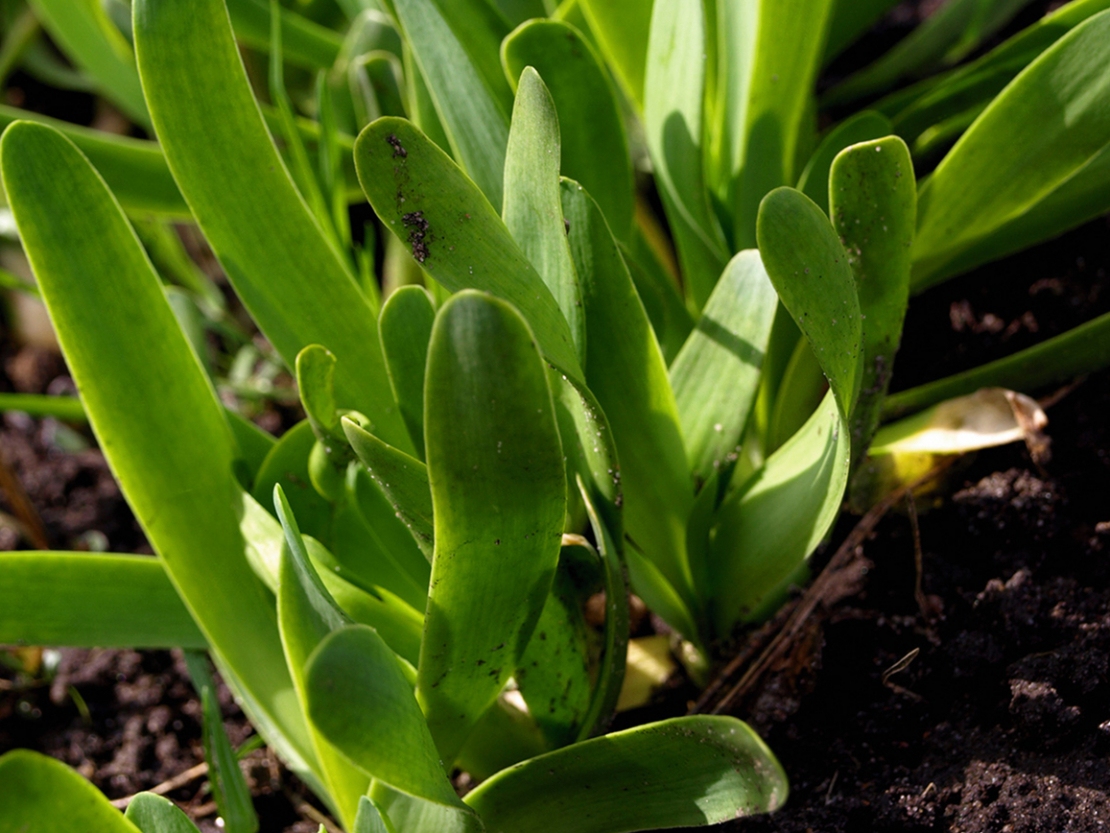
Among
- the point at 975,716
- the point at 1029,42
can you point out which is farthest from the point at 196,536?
the point at 1029,42

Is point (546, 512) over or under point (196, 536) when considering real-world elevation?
over

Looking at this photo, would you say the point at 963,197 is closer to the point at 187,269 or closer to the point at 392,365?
the point at 392,365

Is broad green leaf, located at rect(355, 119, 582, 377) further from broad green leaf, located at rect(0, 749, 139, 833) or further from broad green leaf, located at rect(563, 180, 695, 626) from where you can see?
broad green leaf, located at rect(0, 749, 139, 833)

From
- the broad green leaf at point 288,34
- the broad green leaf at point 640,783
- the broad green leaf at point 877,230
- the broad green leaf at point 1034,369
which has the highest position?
the broad green leaf at point 288,34

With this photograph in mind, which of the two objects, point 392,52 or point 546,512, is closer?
point 546,512

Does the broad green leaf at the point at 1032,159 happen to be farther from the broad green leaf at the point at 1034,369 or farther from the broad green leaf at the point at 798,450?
the broad green leaf at the point at 798,450

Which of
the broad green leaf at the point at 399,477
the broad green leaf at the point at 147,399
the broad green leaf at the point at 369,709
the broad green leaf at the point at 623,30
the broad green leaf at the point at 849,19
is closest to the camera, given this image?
the broad green leaf at the point at 369,709

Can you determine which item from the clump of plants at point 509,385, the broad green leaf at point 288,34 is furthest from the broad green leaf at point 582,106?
the broad green leaf at point 288,34

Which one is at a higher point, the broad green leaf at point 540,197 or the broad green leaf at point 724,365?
the broad green leaf at point 540,197

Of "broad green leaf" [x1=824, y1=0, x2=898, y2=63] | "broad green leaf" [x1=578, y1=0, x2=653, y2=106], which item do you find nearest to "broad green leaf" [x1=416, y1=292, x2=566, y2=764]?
"broad green leaf" [x1=578, y1=0, x2=653, y2=106]
